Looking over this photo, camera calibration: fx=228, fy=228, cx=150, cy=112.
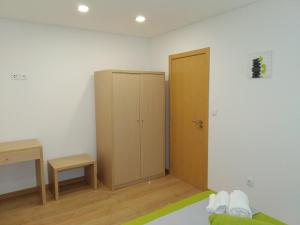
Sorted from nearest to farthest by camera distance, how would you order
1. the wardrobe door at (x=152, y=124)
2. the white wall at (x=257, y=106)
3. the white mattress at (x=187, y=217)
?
the white mattress at (x=187, y=217) → the white wall at (x=257, y=106) → the wardrobe door at (x=152, y=124)

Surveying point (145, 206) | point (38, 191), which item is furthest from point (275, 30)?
point (38, 191)

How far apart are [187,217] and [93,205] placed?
63.8 inches

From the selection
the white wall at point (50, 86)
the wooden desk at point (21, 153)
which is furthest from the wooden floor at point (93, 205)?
the white wall at point (50, 86)

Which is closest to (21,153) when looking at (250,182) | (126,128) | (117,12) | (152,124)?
(126,128)

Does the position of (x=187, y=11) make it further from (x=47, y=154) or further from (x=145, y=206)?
(x=47, y=154)

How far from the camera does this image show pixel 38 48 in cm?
320

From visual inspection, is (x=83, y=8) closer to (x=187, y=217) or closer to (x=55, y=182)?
(x=55, y=182)

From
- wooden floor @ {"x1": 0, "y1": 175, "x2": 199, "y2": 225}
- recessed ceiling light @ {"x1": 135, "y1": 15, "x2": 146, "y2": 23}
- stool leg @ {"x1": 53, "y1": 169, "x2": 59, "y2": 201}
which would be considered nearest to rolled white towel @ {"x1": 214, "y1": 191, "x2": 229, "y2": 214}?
wooden floor @ {"x1": 0, "y1": 175, "x2": 199, "y2": 225}

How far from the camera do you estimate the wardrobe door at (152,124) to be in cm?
356

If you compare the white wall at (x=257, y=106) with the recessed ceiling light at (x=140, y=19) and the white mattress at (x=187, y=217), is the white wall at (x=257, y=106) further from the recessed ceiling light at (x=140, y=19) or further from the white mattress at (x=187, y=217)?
the white mattress at (x=187, y=217)

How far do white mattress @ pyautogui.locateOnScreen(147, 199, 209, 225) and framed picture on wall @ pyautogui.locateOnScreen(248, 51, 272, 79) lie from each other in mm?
1537

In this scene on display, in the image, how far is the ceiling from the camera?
2.48 metres

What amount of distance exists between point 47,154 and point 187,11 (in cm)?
278

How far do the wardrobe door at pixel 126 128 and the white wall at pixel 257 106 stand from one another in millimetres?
1092
